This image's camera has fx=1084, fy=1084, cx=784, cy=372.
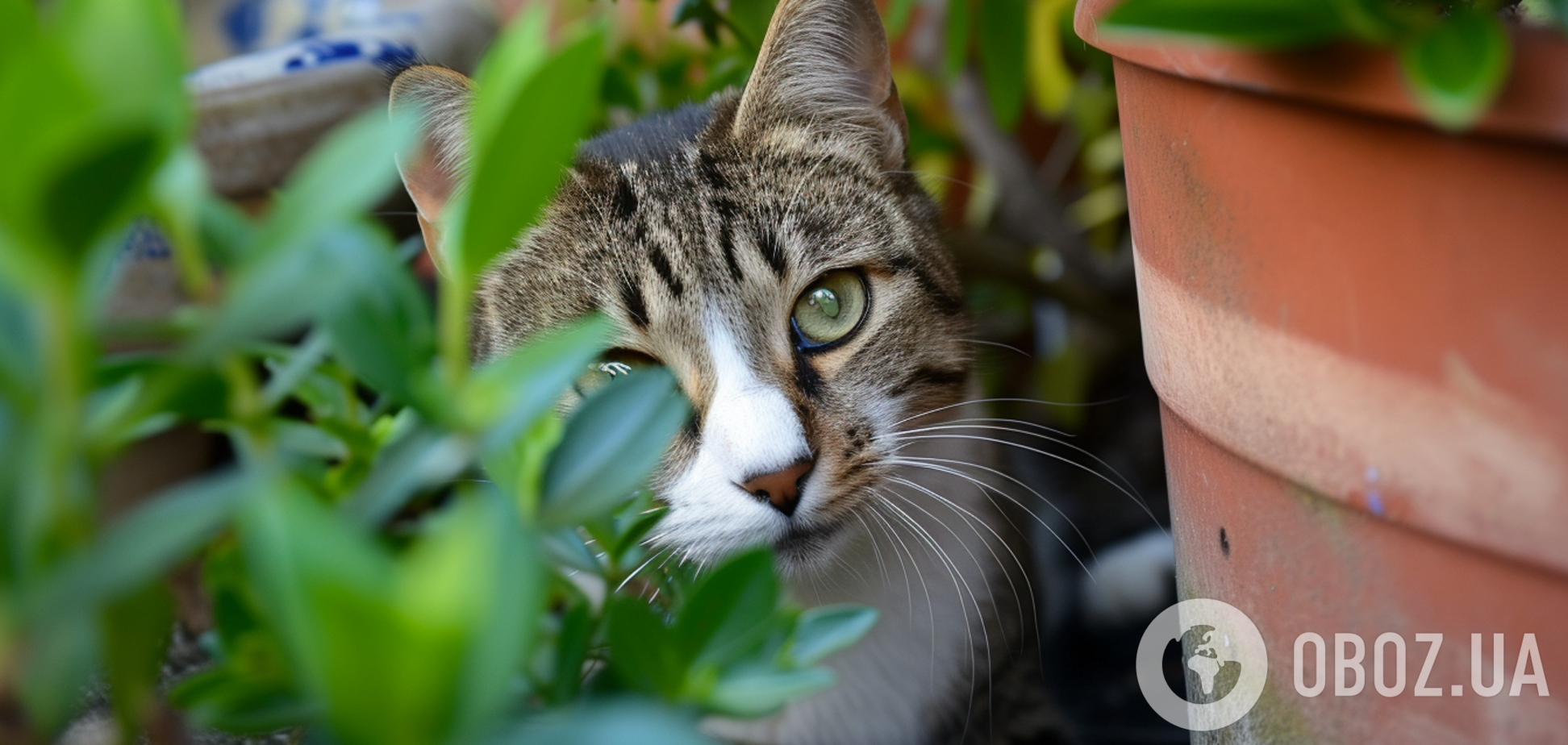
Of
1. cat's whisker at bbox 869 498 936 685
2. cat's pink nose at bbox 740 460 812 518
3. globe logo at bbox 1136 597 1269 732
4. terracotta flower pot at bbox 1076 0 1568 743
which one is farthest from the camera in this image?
cat's whisker at bbox 869 498 936 685

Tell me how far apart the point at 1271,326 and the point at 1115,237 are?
61.8 inches

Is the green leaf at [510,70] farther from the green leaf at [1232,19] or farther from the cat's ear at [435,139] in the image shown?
the cat's ear at [435,139]

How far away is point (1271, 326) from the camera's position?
2.16ft

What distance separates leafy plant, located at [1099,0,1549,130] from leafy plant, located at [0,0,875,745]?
25 cm

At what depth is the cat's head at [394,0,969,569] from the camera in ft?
3.08

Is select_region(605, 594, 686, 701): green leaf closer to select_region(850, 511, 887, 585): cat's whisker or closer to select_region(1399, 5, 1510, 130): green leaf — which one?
select_region(1399, 5, 1510, 130): green leaf

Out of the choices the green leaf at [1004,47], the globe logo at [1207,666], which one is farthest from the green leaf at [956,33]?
the globe logo at [1207,666]

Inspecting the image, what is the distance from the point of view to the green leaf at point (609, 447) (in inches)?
17.6

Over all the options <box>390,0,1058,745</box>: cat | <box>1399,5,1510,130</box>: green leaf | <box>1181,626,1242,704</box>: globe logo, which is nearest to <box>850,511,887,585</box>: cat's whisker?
<box>390,0,1058,745</box>: cat

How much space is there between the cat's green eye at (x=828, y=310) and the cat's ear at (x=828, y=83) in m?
0.17

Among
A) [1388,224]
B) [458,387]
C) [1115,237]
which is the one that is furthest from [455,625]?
Result: [1115,237]

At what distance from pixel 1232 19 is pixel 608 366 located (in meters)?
0.68

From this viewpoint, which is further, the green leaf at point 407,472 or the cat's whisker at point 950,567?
the cat's whisker at point 950,567

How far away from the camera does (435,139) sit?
41.6 inches
